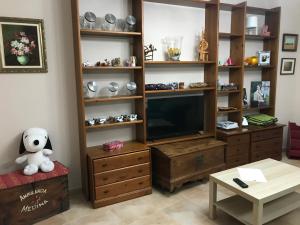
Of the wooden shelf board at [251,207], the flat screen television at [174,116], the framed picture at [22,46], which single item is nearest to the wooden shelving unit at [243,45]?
the flat screen television at [174,116]

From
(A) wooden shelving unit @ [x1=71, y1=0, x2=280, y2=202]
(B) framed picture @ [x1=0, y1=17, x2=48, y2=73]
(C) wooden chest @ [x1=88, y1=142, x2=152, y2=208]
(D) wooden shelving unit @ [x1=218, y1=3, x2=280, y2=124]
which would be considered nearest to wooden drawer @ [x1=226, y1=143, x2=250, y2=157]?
(A) wooden shelving unit @ [x1=71, y1=0, x2=280, y2=202]

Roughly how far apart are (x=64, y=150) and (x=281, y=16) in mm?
3714

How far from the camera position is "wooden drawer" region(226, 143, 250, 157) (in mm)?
3305

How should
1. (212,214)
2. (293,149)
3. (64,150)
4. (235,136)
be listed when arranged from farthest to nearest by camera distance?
(293,149), (235,136), (64,150), (212,214)

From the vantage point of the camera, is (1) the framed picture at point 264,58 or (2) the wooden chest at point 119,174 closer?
(2) the wooden chest at point 119,174

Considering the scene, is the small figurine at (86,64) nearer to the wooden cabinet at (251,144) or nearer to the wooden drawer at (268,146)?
the wooden cabinet at (251,144)

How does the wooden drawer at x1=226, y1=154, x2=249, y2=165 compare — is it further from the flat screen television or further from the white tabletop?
the white tabletop

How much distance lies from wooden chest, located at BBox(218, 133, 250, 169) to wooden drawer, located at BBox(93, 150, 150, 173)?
1.14 m

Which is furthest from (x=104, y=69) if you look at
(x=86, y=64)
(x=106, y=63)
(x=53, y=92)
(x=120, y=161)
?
(x=120, y=161)

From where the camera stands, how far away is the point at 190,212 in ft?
8.16

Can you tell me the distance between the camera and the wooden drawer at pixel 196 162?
9.09 feet

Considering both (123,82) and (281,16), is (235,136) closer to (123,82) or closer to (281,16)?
(123,82)

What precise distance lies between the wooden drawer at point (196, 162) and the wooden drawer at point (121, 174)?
32cm

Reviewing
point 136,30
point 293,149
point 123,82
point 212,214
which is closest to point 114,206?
point 212,214
